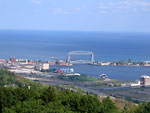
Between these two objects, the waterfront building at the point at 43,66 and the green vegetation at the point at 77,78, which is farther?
the waterfront building at the point at 43,66

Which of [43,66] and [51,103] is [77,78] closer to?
[43,66]

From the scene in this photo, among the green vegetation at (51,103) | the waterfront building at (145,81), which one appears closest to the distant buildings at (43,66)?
the waterfront building at (145,81)

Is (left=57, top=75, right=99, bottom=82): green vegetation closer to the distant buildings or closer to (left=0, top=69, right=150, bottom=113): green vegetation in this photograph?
the distant buildings

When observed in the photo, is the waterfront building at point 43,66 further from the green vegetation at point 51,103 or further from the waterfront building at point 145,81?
the green vegetation at point 51,103

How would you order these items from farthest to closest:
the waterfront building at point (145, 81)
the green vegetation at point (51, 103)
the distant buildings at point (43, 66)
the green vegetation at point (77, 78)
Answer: the distant buildings at point (43, 66)
the green vegetation at point (77, 78)
the waterfront building at point (145, 81)
the green vegetation at point (51, 103)

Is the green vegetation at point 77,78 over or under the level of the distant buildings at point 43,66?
under

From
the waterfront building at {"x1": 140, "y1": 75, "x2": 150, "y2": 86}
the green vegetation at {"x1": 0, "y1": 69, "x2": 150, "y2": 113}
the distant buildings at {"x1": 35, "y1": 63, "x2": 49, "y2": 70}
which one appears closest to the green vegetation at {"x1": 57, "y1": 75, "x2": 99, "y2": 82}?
the waterfront building at {"x1": 140, "y1": 75, "x2": 150, "y2": 86}

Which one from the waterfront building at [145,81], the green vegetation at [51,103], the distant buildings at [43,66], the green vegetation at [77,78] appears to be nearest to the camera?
the green vegetation at [51,103]

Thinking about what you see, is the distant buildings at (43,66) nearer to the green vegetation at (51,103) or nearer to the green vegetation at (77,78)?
the green vegetation at (77,78)

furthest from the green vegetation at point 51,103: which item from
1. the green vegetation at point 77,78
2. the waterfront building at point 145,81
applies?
the green vegetation at point 77,78

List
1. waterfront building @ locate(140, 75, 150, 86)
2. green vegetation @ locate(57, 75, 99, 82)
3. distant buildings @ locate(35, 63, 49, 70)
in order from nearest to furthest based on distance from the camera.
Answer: waterfront building @ locate(140, 75, 150, 86) → green vegetation @ locate(57, 75, 99, 82) → distant buildings @ locate(35, 63, 49, 70)

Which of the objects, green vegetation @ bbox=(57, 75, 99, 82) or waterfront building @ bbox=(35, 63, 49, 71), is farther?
waterfront building @ bbox=(35, 63, 49, 71)

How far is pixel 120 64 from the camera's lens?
25625mm

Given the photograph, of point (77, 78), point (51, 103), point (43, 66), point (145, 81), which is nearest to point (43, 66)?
point (43, 66)
